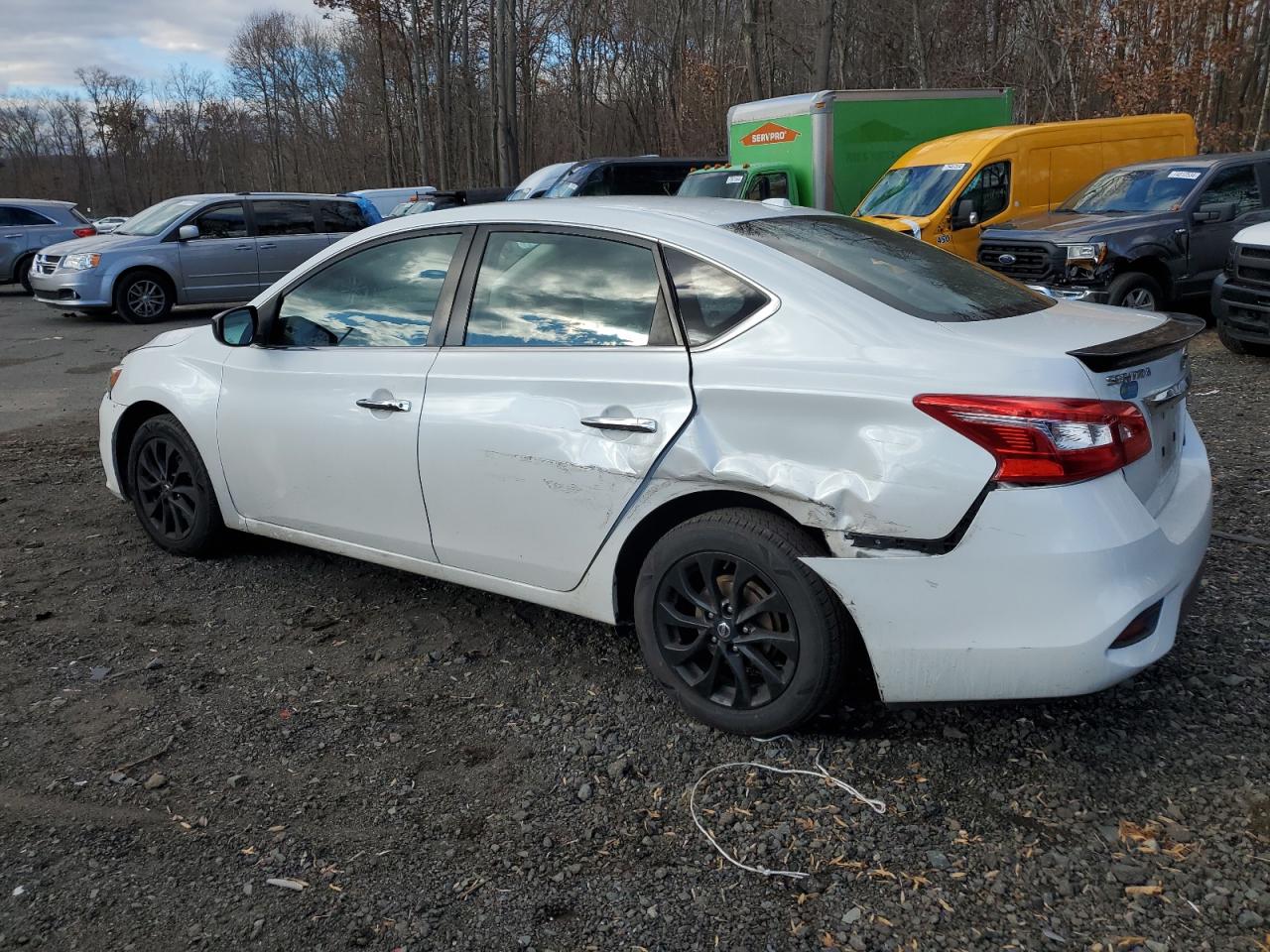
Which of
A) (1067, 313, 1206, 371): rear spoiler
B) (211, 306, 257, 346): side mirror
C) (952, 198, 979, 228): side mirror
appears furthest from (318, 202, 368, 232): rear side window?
(1067, 313, 1206, 371): rear spoiler

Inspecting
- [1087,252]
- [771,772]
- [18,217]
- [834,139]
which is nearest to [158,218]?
[18,217]

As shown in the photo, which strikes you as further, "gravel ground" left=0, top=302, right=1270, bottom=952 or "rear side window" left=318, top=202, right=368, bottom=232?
"rear side window" left=318, top=202, right=368, bottom=232

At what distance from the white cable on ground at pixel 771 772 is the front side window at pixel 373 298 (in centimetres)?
189

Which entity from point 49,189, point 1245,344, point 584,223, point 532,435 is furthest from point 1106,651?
point 49,189

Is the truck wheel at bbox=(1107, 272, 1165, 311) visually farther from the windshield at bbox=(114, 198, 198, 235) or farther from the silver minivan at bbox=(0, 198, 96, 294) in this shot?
the silver minivan at bbox=(0, 198, 96, 294)

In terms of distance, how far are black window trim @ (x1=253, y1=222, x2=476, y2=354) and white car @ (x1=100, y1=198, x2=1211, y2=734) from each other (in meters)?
0.01

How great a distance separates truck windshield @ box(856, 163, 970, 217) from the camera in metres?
12.3

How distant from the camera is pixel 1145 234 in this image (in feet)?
32.7

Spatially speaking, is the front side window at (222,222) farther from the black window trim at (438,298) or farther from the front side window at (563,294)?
the front side window at (563,294)

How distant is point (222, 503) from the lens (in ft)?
15.1

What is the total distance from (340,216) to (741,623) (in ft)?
49.3

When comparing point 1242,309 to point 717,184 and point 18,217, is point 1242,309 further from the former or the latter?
point 18,217

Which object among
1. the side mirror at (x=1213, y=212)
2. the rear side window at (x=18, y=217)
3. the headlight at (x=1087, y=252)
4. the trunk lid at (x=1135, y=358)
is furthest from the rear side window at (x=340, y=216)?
the trunk lid at (x=1135, y=358)

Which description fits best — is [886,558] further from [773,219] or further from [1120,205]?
[1120,205]
